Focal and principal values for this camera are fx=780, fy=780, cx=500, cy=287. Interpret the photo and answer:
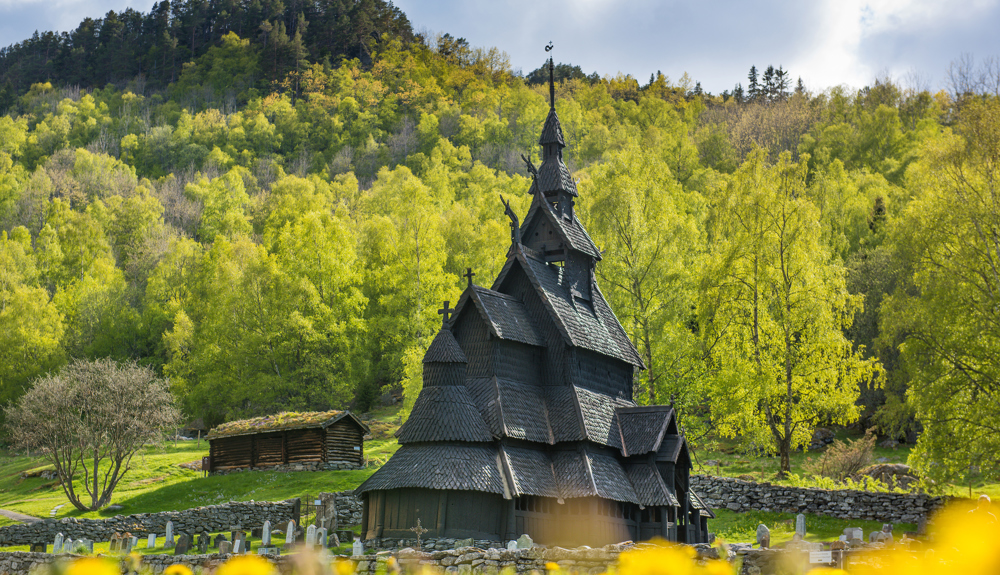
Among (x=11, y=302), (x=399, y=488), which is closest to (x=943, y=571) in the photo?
(x=399, y=488)

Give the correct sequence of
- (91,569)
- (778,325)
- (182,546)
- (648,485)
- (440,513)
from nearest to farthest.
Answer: (91,569) < (440,513) < (182,546) < (648,485) < (778,325)

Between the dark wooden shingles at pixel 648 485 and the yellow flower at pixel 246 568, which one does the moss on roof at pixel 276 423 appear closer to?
the dark wooden shingles at pixel 648 485

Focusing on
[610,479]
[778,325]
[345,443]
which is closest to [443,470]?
[610,479]

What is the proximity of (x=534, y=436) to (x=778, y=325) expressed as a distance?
1498cm

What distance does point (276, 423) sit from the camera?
129 feet

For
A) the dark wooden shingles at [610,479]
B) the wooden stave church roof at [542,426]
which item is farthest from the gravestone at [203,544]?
the dark wooden shingles at [610,479]

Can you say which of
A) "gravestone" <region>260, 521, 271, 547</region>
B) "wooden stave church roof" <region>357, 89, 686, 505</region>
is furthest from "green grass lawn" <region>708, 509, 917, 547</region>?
"gravestone" <region>260, 521, 271, 547</region>

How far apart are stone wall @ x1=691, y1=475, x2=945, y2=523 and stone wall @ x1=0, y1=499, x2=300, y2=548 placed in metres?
16.6

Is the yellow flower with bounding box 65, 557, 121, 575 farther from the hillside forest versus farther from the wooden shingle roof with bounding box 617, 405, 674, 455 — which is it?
the hillside forest

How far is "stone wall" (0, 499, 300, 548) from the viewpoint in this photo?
29.4 meters

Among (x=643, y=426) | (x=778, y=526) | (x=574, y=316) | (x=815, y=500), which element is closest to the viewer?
(x=643, y=426)

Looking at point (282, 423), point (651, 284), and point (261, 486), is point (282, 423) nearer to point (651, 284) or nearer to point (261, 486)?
point (261, 486)

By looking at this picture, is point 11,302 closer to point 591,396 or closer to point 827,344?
point 591,396

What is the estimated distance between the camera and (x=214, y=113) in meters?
117
